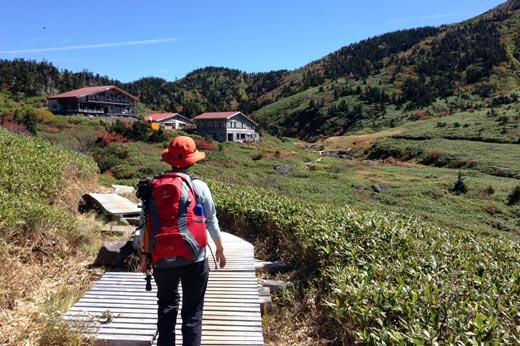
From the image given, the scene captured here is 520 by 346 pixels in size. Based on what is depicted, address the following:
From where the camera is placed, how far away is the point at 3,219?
534 centimetres

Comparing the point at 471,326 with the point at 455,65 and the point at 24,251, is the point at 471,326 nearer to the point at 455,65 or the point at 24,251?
the point at 24,251

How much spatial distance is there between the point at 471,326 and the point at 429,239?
3.30 m

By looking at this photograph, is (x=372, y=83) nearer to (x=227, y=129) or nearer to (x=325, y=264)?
(x=227, y=129)

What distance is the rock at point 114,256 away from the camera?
6.11 meters

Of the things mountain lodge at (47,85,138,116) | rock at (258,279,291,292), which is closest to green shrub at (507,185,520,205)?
rock at (258,279,291,292)

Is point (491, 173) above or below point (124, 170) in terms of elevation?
below

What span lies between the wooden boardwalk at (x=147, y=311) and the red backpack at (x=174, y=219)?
1080 millimetres

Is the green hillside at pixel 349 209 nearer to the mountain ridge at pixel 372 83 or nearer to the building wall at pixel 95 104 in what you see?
the mountain ridge at pixel 372 83

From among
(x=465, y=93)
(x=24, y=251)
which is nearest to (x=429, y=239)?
(x=24, y=251)

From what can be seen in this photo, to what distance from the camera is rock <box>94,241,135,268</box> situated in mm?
6109

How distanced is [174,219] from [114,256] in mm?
3281

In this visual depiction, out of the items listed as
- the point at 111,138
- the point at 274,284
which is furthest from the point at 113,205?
the point at 111,138

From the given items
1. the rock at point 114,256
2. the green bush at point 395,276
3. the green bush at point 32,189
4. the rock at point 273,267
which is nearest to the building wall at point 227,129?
the green bush at point 32,189

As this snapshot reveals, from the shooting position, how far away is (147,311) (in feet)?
14.5
